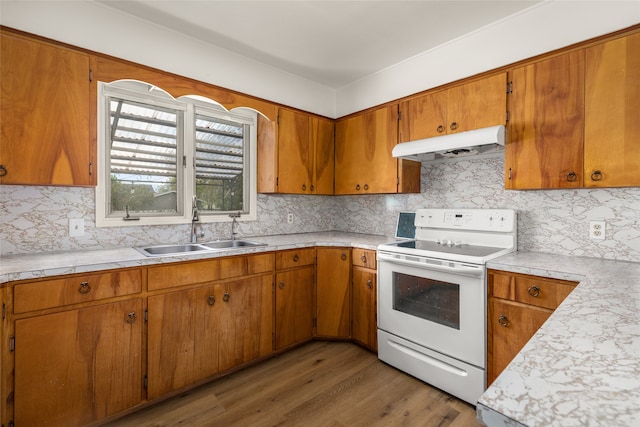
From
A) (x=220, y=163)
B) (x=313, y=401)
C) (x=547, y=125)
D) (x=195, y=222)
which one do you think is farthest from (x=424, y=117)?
(x=313, y=401)

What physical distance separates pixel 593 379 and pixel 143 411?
2.27 metres

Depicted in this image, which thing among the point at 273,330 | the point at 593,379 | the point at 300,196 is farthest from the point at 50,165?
the point at 593,379

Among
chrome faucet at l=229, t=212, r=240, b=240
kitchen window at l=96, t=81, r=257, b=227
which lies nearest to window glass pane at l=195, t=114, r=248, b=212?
kitchen window at l=96, t=81, r=257, b=227

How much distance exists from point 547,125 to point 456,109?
0.61 meters

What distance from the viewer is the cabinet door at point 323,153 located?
321cm

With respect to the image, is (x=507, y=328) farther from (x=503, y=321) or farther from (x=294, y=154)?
(x=294, y=154)

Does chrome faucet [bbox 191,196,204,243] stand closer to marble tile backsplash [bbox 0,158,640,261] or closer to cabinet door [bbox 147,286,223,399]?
marble tile backsplash [bbox 0,158,640,261]

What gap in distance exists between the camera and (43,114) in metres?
1.77

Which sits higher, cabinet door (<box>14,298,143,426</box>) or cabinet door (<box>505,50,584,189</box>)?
cabinet door (<box>505,50,584,189</box>)

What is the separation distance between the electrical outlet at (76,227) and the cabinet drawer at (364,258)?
6.68 ft

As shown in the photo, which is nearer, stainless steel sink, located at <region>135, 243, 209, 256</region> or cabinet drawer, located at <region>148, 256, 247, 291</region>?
cabinet drawer, located at <region>148, 256, 247, 291</region>

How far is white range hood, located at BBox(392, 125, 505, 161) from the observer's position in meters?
2.01

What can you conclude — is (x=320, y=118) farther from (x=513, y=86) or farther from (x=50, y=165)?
(x=50, y=165)

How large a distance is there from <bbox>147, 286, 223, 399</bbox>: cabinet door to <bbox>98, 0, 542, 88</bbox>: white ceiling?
1900 millimetres
